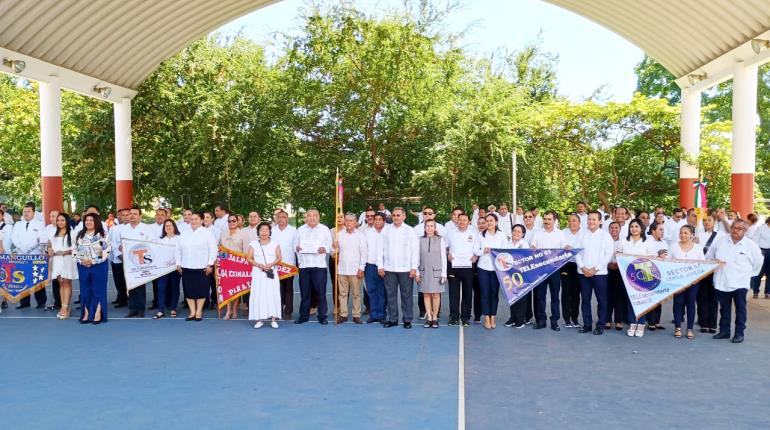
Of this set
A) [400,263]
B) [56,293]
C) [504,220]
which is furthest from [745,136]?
[56,293]

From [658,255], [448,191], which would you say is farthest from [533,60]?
[658,255]

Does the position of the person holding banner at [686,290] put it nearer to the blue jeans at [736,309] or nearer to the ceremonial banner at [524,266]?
the blue jeans at [736,309]

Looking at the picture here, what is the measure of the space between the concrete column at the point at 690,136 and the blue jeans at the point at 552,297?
1022 cm

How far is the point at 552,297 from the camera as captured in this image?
899 centimetres

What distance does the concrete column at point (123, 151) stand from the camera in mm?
18141

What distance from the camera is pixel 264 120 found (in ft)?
62.0

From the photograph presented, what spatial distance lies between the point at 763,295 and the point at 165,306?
399 inches

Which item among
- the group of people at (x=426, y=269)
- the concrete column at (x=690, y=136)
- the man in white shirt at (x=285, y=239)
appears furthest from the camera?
the concrete column at (x=690, y=136)

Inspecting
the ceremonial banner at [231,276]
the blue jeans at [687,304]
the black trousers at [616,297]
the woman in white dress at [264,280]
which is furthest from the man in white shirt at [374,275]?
the blue jeans at [687,304]

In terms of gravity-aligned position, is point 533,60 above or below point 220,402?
above

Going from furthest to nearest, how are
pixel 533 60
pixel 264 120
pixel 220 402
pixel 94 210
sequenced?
pixel 533 60 < pixel 264 120 < pixel 94 210 < pixel 220 402

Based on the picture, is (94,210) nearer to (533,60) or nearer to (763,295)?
(763,295)

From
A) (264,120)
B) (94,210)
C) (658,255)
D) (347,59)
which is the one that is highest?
(347,59)

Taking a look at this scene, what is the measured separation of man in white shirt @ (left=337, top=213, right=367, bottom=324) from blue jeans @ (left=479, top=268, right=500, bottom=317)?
5.48 ft
